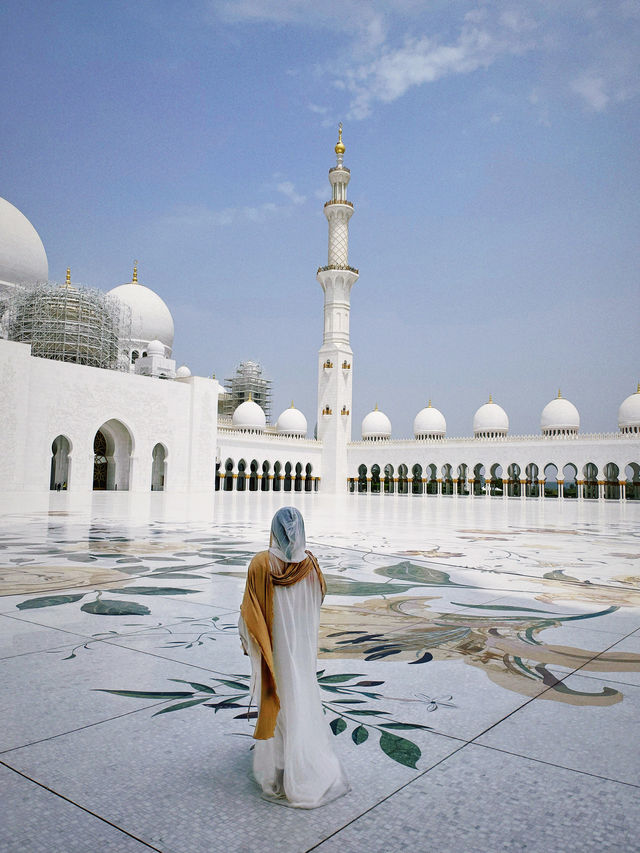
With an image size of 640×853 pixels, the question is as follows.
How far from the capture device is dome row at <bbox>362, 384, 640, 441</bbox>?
28.8 meters

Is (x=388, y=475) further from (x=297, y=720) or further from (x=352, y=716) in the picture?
(x=297, y=720)

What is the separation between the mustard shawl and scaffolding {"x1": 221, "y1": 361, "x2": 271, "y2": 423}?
35.3m

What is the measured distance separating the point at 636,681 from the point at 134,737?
1628 mm

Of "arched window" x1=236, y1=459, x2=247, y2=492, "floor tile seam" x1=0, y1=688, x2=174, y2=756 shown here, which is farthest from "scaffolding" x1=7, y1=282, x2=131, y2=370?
"floor tile seam" x1=0, y1=688, x2=174, y2=756

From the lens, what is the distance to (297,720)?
1510 millimetres

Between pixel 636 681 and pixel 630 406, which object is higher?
pixel 630 406

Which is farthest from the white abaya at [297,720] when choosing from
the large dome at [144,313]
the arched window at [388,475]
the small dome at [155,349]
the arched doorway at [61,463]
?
the arched window at [388,475]

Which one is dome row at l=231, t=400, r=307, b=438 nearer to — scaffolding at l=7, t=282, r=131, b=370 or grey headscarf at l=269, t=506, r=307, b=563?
scaffolding at l=7, t=282, r=131, b=370

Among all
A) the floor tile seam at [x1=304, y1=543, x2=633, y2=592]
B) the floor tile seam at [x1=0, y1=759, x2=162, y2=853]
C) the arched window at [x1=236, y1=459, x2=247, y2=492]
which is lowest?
the floor tile seam at [x1=0, y1=759, x2=162, y2=853]

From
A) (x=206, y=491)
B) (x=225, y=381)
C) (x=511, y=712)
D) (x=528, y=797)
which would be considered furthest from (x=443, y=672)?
(x=225, y=381)

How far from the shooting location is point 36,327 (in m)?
21.8

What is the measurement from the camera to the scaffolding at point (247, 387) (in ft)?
122

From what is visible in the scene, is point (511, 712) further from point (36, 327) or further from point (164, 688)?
point (36, 327)

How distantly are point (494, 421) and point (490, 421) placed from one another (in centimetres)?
19
